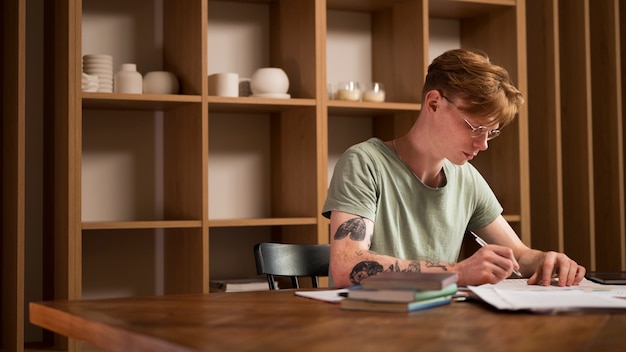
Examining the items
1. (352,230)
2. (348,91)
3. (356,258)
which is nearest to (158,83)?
(348,91)

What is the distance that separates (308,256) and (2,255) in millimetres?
1557

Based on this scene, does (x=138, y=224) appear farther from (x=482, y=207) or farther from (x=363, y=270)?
(x=363, y=270)

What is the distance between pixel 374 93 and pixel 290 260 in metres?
1.52

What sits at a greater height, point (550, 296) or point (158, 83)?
point (158, 83)

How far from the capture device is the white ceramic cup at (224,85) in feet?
11.7

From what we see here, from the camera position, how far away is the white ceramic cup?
3561 millimetres

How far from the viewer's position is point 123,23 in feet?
12.3

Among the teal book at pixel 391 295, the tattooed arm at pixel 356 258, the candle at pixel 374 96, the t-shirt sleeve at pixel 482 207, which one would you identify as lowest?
the teal book at pixel 391 295

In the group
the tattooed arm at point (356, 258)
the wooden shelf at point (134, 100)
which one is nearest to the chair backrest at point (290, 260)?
the tattooed arm at point (356, 258)

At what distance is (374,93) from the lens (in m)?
3.81

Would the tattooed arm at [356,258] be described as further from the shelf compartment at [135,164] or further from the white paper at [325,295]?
the shelf compartment at [135,164]

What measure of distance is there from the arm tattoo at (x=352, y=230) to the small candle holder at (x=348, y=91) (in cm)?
164

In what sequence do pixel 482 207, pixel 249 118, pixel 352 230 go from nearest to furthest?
pixel 352 230, pixel 482 207, pixel 249 118

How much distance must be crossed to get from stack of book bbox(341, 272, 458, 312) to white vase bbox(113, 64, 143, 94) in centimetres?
209
